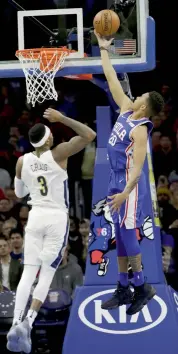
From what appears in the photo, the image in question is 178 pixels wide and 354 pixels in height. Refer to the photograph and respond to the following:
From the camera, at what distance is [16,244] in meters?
13.7

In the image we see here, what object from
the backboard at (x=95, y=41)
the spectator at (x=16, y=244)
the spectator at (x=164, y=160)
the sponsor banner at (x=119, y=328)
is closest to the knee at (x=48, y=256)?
the sponsor banner at (x=119, y=328)

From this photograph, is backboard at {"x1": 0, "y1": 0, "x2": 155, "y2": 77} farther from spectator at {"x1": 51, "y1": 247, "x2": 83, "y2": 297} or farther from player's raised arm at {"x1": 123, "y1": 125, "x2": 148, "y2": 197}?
spectator at {"x1": 51, "y1": 247, "x2": 83, "y2": 297}

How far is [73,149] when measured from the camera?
34.9ft

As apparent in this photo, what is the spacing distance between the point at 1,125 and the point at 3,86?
4.13ft

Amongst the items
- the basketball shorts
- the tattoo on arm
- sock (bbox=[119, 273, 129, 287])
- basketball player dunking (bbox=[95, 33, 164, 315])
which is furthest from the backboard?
sock (bbox=[119, 273, 129, 287])

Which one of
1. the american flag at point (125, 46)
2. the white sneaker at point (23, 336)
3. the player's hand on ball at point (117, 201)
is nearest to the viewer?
the player's hand on ball at point (117, 201)

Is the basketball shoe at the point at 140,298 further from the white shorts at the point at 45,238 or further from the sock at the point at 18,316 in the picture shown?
the sock at the point at 18,316

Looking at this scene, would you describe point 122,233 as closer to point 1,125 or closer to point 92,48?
point 92,48

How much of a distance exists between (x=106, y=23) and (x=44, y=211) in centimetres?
203

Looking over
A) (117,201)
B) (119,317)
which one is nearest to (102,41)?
(117,201)

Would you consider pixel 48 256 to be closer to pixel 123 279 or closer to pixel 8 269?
pixel 123 279

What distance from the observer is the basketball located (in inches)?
409

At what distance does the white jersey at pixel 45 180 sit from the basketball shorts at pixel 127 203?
29.0 inches

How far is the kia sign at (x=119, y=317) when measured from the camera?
1183 cm
